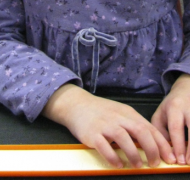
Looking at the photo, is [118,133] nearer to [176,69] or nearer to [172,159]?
[172,159]

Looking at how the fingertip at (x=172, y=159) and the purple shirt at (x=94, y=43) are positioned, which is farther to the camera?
the purple shirt at (x=94, y=43)

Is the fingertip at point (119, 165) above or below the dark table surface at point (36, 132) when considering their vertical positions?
above

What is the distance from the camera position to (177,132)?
1.31ft

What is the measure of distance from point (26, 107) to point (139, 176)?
0.18 m

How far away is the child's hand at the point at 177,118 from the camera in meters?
0.38

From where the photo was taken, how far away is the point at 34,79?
454 mm

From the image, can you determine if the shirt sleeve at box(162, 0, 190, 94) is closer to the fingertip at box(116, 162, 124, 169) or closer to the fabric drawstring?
the fabric drawstring

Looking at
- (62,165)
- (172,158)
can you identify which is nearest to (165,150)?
(172,158)

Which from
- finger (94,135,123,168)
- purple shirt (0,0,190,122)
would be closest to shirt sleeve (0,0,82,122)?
purple shirt (0,0,190,122)

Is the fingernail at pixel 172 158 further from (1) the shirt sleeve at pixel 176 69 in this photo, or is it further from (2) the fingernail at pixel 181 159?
(1) the shirt sleeve at pixel 176 69

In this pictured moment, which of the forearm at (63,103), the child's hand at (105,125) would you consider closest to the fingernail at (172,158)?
the child's hand at (105,125)

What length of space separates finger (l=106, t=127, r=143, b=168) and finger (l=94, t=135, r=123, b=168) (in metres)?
0.01

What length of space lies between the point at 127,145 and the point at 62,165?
8 centimetres

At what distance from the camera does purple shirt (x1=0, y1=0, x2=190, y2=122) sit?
1.58 ft
